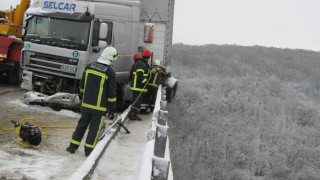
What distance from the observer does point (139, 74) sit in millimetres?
9180

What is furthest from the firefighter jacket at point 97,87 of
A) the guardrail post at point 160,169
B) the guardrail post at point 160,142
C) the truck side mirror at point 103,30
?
the truck side mirror at point 103,30

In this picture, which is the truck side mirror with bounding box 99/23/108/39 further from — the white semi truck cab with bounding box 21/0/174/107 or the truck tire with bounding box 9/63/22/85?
the truck tire with bounding box 9/63/22/85

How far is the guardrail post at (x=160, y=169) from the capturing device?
3.86m

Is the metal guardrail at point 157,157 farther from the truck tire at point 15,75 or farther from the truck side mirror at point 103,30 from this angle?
the truck tire at point 15,75

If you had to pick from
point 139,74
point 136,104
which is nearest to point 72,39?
point 139,74

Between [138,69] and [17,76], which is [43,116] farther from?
[17,76]

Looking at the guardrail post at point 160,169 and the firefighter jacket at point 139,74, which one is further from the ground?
the firefighter jacket at point 139,74

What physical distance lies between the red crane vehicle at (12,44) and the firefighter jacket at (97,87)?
7.43 m

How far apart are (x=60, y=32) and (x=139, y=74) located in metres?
2.28

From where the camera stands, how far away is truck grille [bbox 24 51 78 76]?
9445mm

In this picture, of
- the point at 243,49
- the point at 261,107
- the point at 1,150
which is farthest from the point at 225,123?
the point at 243,49

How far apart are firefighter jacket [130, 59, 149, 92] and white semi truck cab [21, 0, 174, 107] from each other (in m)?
0.99

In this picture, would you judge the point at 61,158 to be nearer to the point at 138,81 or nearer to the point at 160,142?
the point at 160,142

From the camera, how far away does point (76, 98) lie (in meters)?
9.55
